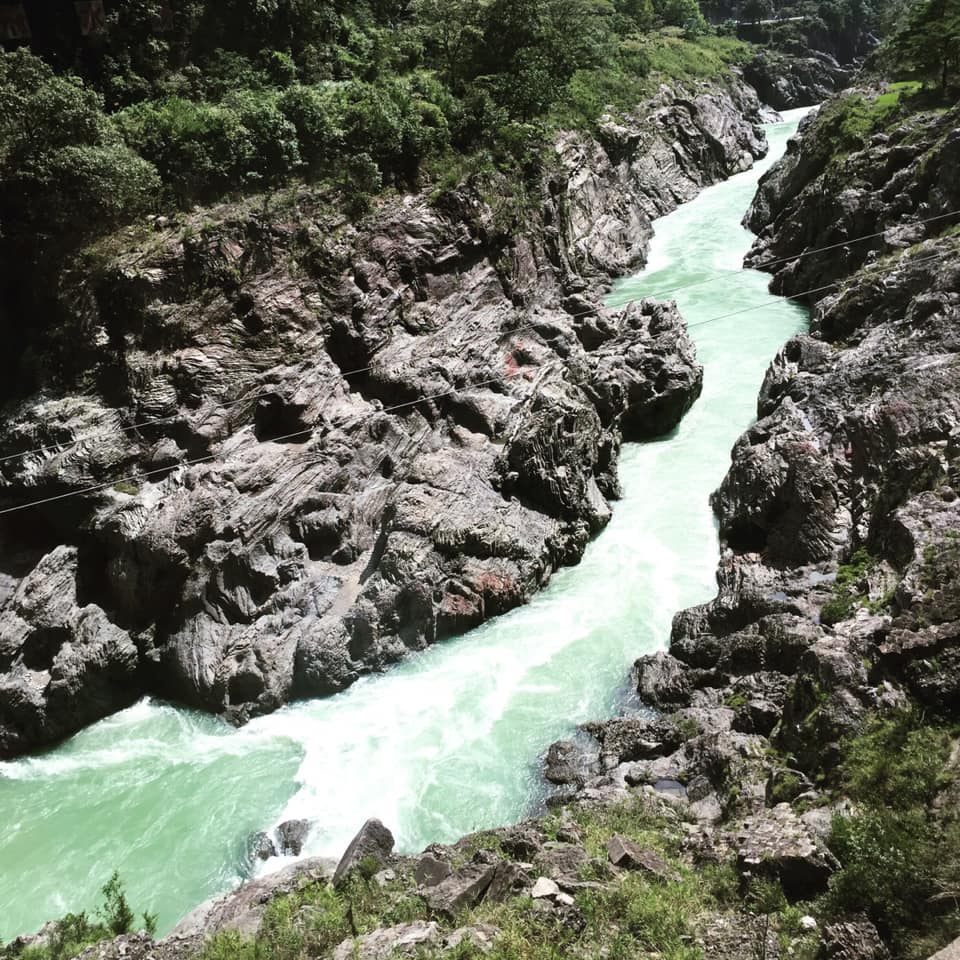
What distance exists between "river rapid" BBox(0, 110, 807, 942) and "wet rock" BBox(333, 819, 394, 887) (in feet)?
4.61

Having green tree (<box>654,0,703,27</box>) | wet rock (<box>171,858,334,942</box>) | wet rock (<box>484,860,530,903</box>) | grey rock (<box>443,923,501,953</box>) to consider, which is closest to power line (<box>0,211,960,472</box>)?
wet rock (<box>171,858,334,942</box>)

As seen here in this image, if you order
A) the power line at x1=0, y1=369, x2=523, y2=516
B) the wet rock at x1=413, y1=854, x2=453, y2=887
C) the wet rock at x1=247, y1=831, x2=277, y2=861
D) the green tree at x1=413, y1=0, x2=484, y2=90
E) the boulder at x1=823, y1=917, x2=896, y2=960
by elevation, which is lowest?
the wet rock at x1=247, y1=831, x2=277, y2=861

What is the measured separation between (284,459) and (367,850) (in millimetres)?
11014

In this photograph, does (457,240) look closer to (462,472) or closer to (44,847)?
(462,472)

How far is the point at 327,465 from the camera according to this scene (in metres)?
19.5

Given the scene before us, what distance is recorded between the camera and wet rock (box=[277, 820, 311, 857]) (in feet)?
40.9

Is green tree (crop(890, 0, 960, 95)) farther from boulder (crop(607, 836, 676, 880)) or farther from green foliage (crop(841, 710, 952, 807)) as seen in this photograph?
boulder (crop(607, 836, 676, 880))

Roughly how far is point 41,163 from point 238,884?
58.9 ft

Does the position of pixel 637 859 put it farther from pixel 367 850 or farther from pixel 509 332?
pixel 509 332

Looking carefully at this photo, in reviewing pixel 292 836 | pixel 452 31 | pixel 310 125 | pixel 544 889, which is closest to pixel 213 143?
pixel 310 125

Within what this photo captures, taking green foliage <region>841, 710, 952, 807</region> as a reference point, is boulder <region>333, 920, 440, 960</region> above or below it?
below

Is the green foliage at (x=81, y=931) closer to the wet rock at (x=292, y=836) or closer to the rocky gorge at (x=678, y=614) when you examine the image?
the rocky gorge at (x=678, y=614)

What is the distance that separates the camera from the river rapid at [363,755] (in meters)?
12.7

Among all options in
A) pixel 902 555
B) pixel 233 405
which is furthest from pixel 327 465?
pixel 902 555
